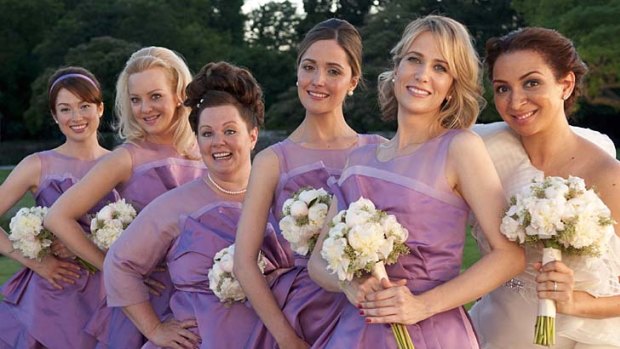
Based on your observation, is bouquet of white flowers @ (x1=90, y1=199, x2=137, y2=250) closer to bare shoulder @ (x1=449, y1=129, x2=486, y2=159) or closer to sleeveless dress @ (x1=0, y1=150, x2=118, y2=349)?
sleeveless dress @ (x1=0, y1=150, x2=118, y2=349)

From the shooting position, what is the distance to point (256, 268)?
14.9 ft

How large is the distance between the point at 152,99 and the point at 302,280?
5.88ft

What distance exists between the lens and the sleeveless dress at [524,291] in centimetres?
433

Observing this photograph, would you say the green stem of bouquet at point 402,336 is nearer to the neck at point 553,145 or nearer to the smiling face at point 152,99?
the neck at point 553,145

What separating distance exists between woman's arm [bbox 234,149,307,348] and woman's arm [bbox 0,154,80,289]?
2144mm

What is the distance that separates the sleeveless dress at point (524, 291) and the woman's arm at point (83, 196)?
2294mm

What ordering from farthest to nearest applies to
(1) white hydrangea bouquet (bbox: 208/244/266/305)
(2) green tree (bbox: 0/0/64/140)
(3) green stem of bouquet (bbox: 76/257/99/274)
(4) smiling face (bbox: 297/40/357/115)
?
(2) green tree (bbox: 0/0/64/140), (3) green stem of bouquet (bbox: 76/257/99/274), (4) smiling face (bbox: 297/40/357/115), (1) white hydrangea bouquet (bbox: 208/244/266/305)

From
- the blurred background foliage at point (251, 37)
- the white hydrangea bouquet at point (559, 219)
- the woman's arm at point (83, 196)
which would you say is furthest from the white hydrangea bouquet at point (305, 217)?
the blurred background foliage at point (251, 37)

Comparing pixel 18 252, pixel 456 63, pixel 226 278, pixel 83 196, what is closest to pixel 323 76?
pixel 456 63

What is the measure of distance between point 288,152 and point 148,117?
142 centimetres

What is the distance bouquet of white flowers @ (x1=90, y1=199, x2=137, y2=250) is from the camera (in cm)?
564

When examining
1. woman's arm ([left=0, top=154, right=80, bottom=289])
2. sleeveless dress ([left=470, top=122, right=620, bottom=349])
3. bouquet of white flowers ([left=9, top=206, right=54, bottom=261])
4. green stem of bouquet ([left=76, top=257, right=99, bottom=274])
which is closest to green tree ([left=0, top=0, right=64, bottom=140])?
woman's arm ([left=0, top=154, right=80, bottom=289])

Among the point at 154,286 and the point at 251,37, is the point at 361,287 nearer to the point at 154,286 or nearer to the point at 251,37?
the point at 154,286

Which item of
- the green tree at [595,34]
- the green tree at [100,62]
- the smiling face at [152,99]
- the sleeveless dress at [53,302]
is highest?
the green tree at [595,34]
